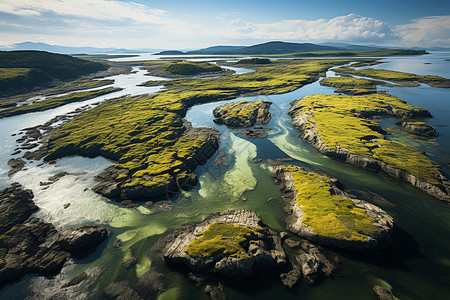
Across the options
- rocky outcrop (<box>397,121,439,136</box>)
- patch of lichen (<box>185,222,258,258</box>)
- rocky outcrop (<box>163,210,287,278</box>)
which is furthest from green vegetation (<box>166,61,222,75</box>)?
patch of lichen (<box>185,222,258,258</box>)

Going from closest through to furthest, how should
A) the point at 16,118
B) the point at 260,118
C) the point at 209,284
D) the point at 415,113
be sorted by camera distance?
the point at 209,284
the point at 415,113
the point at 260,118
the point at 16,118

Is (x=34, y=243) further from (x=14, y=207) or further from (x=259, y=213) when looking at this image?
(x=259, y=213)

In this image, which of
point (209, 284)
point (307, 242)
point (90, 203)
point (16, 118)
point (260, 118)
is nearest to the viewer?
point (209, 284)

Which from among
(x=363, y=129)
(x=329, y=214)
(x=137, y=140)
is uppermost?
(x=363, y=129)

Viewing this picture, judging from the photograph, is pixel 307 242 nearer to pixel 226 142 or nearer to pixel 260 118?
pixel 226 142

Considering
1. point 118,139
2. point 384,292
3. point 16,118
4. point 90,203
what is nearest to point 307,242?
point 384,292

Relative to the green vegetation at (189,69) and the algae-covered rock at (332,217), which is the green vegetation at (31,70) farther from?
the algae-covered rock at (332,217)

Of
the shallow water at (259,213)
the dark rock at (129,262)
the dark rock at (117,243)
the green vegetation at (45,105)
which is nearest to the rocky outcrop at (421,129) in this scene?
the shallow water at (259,213)

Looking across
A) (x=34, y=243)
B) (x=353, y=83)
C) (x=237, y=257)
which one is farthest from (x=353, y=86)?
(x=34, y=243)
